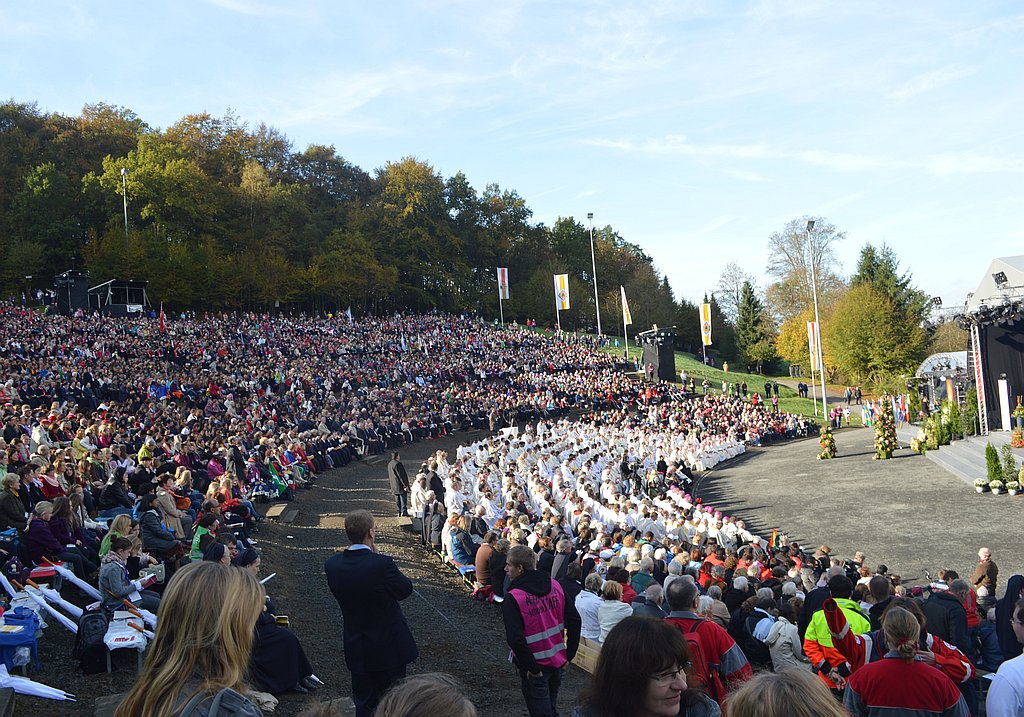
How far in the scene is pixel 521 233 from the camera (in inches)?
3014

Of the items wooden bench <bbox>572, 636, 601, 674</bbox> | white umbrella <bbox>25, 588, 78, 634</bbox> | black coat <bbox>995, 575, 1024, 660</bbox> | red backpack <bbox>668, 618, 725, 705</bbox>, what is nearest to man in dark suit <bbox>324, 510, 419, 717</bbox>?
red backpack <bbox>668, 618, 725, 705</bbox>

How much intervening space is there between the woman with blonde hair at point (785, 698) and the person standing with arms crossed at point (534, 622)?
317 centimetres

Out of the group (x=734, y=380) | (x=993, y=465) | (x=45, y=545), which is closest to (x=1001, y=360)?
(x=993, y=465)

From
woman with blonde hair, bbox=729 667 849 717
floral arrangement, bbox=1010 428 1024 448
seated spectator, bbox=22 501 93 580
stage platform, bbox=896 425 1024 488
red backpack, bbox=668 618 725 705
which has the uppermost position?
woman with blonde hair, bbox=729 667 849 717

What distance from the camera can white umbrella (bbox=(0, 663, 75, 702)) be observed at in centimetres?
604

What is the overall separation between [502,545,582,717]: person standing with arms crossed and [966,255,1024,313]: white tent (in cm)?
2544

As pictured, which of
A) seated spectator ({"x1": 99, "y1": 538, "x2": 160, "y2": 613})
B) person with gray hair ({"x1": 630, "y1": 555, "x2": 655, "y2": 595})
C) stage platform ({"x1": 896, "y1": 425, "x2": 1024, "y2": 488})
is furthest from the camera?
stage platform ({"x1": 896, "y1": 425, "x2": 1024, "y2": 488})

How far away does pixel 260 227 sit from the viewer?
56875 mm

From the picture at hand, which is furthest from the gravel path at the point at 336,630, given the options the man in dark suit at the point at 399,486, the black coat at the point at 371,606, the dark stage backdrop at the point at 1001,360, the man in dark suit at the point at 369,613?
the dark stage backdrop at the point at 1001,360

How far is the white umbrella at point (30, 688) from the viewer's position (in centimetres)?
604

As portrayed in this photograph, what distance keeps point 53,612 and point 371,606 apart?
14.4ft

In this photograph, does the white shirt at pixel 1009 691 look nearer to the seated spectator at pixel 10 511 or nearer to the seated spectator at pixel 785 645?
the seated spectator at pixel 785 645

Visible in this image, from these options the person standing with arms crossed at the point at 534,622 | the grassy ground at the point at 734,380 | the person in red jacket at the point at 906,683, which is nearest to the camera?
the person in red jacket at the point at 906,683

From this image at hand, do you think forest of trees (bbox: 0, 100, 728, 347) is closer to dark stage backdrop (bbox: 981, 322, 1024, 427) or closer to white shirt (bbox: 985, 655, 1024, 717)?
dark stage backdrop (bbox: 981, 322, 1024, 427)
